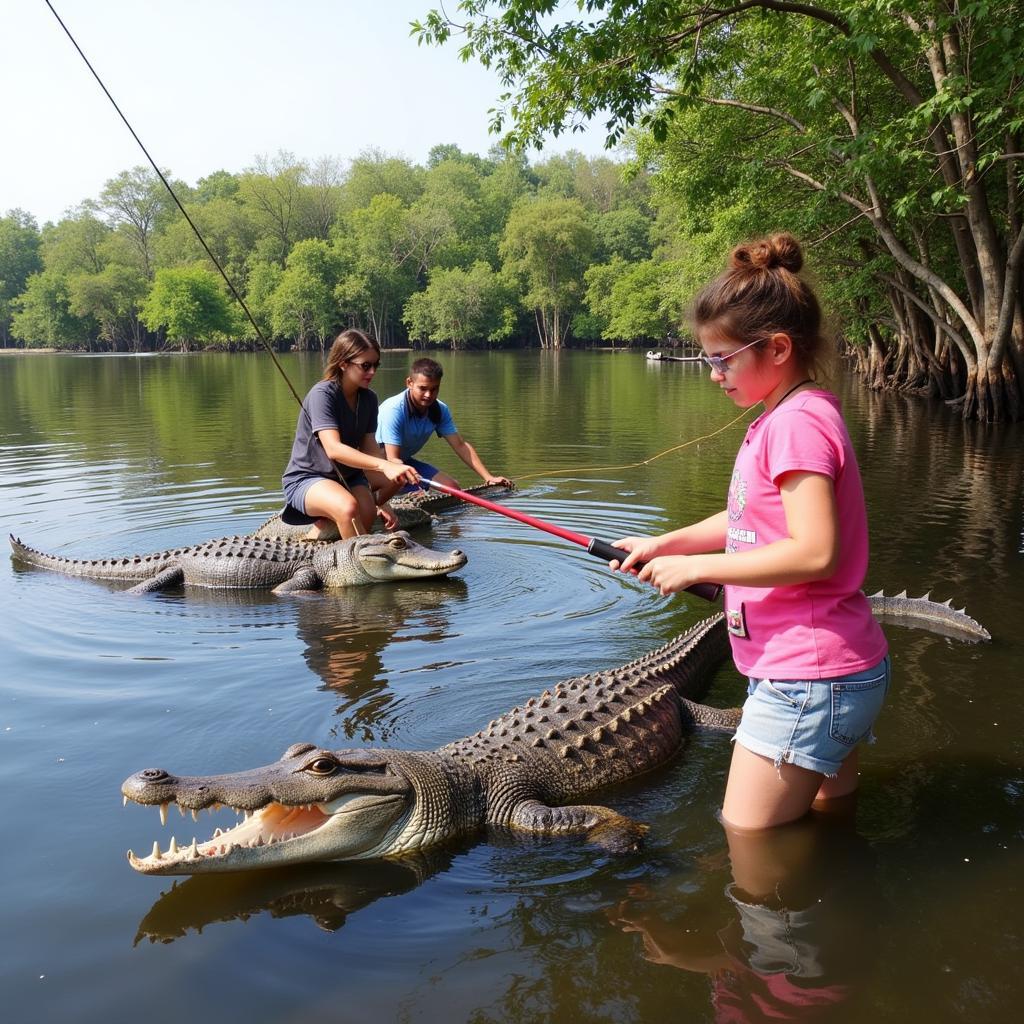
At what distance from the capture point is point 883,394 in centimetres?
2800

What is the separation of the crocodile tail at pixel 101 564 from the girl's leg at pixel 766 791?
636cm

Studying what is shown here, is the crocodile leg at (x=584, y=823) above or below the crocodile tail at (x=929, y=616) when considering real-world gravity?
below

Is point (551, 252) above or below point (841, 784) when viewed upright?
above

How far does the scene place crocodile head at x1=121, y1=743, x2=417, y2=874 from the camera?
3232 millimetres

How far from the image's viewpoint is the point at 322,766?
3557mm

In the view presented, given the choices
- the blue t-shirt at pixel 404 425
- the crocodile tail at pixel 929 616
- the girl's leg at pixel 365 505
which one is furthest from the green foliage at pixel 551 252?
the crocodile tail at pixel 929 616

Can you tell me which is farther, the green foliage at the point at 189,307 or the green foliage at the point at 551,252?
the green foliage at the point at 189,307

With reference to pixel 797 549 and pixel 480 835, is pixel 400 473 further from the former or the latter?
pixel 797 549

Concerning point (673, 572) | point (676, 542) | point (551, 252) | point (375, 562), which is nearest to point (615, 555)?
point (676, 542)

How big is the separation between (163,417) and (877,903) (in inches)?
847

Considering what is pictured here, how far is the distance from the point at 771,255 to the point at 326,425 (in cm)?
572

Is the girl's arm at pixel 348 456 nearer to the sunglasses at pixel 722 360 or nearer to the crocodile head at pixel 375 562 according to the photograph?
the crocodile head at pixel 375 562

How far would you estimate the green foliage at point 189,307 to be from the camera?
266 ft

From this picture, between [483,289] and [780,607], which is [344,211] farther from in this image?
[780,607]
